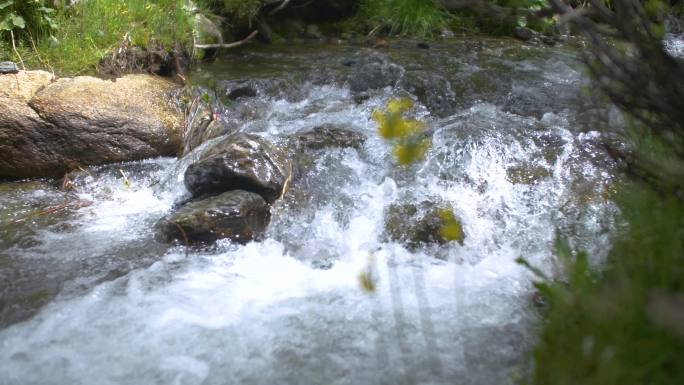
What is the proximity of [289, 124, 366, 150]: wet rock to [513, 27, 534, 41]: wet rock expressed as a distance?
3619 millimetres

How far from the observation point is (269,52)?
6.45m

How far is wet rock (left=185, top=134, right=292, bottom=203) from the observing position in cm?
371

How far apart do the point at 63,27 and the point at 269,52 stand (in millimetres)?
2153

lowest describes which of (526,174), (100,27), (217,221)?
(526,174)

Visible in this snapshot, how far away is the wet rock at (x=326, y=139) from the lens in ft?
13.9

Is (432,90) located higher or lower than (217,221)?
lower

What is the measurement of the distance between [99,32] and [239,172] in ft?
7.56

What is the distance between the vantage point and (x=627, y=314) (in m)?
1.15

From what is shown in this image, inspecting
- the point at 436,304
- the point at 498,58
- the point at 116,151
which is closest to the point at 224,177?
the point at 116,151

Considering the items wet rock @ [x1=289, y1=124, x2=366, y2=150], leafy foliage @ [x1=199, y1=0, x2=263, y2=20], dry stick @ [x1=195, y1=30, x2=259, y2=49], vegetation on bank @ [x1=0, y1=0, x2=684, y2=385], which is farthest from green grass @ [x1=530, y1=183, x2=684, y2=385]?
leafy foliage @ [x1=199, y1=0, x2=263, y2=20]

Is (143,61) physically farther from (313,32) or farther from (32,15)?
(313,32)

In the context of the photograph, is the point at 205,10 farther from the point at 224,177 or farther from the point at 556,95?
the point at 556,95

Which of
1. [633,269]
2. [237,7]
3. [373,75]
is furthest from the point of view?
[237,7]

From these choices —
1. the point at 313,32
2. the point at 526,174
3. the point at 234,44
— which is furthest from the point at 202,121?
the point at 313,32
